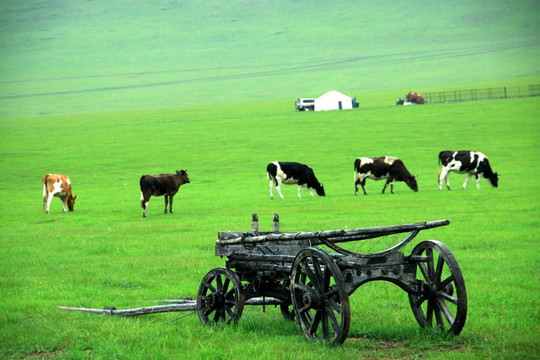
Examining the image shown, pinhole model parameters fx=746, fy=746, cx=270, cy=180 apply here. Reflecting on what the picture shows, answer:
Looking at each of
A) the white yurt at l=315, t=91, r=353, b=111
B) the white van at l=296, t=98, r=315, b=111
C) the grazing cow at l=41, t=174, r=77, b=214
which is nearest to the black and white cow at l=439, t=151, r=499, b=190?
the grazing cow at l=41, t=174, r=77, b=214

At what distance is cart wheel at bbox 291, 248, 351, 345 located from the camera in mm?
7188

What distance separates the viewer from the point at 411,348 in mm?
7609

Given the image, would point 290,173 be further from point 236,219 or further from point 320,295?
point 320,295

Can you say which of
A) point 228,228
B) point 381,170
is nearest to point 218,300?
point 228,228

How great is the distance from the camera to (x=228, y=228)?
63.7 ft

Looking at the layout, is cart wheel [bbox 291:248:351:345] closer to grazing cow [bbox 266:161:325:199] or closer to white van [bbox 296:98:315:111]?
grazing cow [bbox 266:161:325:199]

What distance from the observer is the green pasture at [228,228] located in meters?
8.04

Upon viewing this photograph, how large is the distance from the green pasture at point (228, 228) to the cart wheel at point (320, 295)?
223 millimetres

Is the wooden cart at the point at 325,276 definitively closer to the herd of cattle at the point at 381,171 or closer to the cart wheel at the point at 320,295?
the cart wheel at the point at 320,295

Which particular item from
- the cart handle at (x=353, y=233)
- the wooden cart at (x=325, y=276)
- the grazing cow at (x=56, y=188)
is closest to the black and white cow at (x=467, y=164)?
the grazing cow at (x=56, y=188)

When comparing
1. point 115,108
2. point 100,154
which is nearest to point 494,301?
point 100,154

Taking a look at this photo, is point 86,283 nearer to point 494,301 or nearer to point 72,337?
point 72,337

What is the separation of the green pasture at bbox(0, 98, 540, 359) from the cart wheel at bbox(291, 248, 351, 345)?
223 millimetres

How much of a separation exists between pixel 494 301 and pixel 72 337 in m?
5.41
